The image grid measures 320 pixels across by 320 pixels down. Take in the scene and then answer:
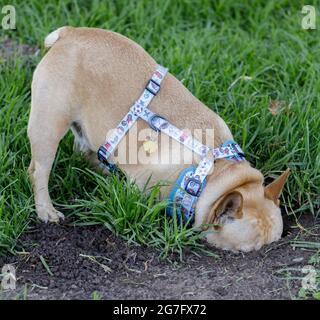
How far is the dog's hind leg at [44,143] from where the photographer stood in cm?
489

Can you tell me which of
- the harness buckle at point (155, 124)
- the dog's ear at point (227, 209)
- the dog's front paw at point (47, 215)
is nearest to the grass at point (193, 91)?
the dog's front paw at point (47, 215)

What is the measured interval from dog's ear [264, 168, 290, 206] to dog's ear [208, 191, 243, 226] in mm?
284

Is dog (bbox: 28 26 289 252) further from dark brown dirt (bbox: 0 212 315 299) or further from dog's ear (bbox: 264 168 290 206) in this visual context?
dark brown dirt (bbox: 0 212 315 299)

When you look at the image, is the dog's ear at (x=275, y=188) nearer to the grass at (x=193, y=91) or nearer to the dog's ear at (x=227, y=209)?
the dog's ear at (x=227, y=209)

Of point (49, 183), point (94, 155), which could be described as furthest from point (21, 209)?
point (94, 155)

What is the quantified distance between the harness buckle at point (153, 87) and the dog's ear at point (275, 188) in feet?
2.97

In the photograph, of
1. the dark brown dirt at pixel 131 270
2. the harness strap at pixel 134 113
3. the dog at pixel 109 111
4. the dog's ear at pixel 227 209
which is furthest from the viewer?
the harness strap at pixel 134 113

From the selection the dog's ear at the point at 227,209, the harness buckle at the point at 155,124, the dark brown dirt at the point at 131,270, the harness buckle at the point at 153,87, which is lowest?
the dark brown dirt at the point at 131,270

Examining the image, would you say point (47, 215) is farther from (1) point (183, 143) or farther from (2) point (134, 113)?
(1) point (183, 143)

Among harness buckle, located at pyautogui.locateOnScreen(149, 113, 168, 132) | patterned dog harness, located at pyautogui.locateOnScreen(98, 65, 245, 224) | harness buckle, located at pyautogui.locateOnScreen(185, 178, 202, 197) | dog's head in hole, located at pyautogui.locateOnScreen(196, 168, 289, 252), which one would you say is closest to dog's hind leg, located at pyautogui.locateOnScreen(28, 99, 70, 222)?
patterned dog harness, located at pyautogui.locateOnScreen(98, 65, 245, 224)

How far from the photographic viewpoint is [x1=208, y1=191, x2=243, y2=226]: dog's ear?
450 cm

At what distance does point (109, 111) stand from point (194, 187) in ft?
2.45

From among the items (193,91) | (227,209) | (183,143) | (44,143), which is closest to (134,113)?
(183,143)
